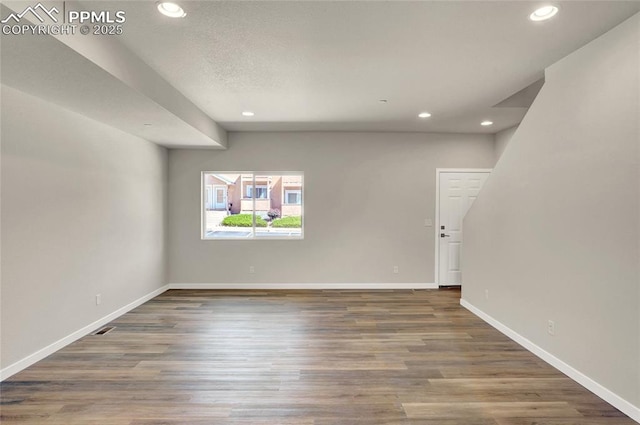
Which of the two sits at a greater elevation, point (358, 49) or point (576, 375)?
point (358, 49)

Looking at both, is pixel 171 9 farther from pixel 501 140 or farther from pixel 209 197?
pixel 501 140

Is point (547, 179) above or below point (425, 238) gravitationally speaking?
above

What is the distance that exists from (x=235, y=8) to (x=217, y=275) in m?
4.29

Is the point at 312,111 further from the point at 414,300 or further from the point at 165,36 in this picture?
the point at 414,300

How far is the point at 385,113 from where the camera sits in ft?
13.7

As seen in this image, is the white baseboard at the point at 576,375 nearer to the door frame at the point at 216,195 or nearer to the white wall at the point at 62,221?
the door frame at the point at 216,195

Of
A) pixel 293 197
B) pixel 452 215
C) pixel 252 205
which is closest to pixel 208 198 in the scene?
pixel 252 205

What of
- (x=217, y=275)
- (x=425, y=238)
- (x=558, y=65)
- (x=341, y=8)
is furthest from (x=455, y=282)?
(x=341, y=8)

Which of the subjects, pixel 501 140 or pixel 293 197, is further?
pixel 293 197

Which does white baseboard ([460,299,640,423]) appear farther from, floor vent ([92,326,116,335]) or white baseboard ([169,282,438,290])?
floor vent ([92,326,116,335])

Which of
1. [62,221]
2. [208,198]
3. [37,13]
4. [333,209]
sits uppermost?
[37,13]

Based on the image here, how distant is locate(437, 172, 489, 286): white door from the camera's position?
539 cm

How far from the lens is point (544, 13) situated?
79.5 inches

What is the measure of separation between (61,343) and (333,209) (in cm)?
376
